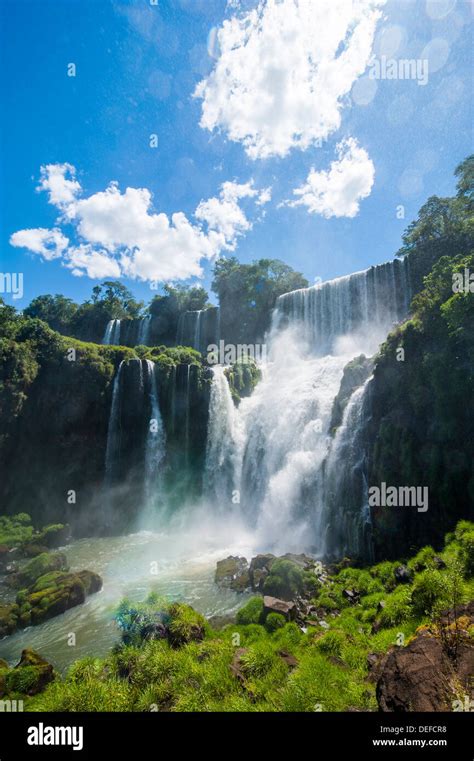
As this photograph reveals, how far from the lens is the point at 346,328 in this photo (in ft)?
114

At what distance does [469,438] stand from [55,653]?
732 inches

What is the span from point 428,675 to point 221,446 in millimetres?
23223

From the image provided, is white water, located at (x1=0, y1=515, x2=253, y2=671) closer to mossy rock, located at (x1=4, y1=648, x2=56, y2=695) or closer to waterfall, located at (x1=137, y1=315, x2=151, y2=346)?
mossy rock, located at (x1=4, y1=648, x2=56, y2=695)

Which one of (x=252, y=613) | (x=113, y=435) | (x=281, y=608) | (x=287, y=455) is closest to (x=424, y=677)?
(x=281, y=608)

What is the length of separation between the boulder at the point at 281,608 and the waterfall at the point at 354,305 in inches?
1102

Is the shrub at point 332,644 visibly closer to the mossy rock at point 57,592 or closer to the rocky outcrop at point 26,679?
the rocky outcrop at point 26,679

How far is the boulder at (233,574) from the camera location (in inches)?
593

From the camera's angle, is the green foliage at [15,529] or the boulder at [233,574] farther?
the green foliage at [15,529]

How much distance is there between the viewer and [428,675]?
4855 millimetres

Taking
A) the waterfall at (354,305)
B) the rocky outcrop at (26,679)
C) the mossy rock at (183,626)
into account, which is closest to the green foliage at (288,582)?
the mossy rock at (183,626)

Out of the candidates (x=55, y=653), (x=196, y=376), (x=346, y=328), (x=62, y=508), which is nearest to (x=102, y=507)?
(x=62, y=508)

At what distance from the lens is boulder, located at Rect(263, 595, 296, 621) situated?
10695mm

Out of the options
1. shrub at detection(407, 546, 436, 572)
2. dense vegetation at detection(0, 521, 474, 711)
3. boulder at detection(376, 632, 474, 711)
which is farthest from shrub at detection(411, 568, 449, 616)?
shrub at detection(407, 546, 436, 572)

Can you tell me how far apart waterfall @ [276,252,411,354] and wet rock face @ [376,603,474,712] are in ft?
101
